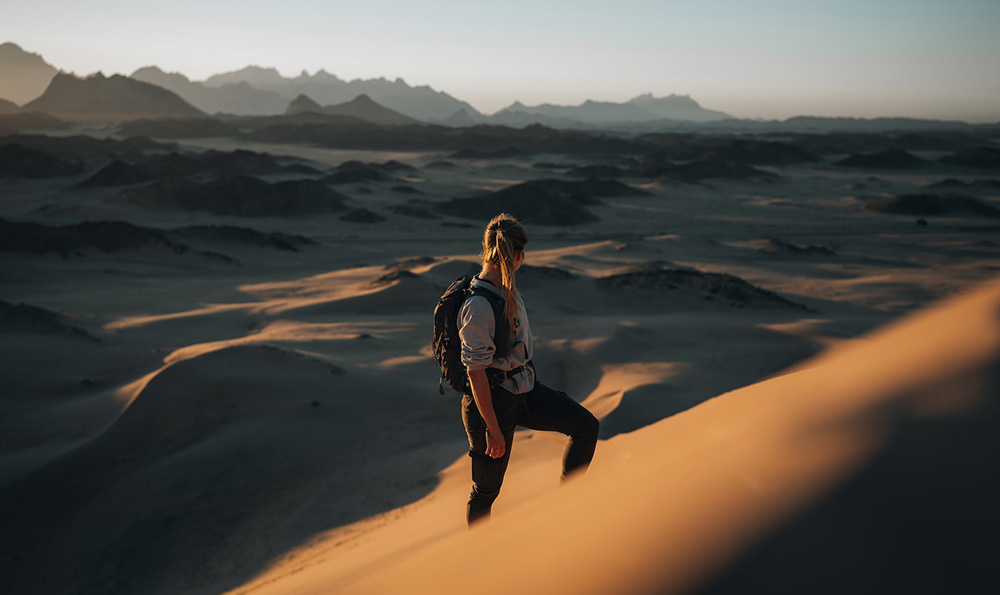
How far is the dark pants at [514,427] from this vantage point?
2650 millimetres

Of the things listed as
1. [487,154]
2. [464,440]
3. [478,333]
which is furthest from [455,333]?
[487,154]

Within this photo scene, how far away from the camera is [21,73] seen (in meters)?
190

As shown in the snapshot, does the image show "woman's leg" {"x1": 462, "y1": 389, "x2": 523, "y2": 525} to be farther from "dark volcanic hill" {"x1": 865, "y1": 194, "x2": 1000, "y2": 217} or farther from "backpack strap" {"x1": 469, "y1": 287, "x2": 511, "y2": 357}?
"dark volcanic hill" {"x1": 865, "y1": 194, "x2": 1000, "y2": 217}

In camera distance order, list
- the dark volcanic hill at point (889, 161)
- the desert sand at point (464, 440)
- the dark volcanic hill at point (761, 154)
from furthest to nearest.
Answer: the dark volcanic hill at point (761, 154) < the dark volcanic hill at point (889, 161) < the desert sand at point (464, 440)

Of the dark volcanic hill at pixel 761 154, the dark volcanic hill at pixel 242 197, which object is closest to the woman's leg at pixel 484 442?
the dark volcanic hill at pixel 242 197

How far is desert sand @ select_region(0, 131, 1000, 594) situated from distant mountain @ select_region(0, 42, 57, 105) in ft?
713

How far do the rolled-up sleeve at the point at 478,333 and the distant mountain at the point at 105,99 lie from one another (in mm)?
110243

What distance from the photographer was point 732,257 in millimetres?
19484

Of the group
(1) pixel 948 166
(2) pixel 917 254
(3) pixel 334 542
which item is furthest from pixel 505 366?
(1) pixel 948 166

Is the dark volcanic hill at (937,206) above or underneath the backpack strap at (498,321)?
underneath

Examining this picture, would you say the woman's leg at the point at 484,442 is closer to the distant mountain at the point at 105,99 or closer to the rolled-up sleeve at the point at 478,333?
the rolled-up sleeve at the point at 478,333

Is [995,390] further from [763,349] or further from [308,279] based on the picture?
[308,279]

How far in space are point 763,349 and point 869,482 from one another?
684 centimetres

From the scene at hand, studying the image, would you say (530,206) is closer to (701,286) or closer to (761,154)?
(701,286)
